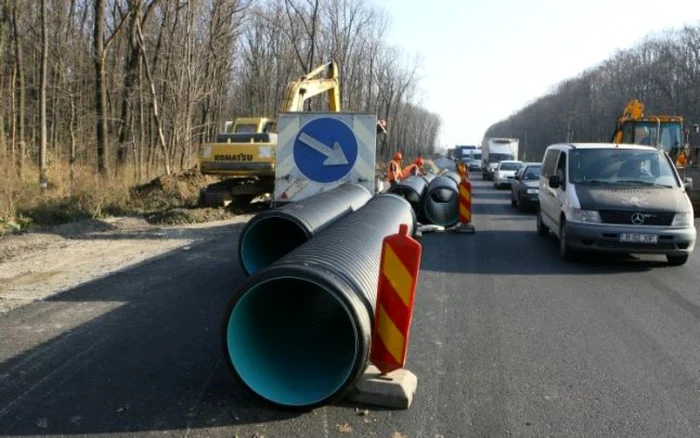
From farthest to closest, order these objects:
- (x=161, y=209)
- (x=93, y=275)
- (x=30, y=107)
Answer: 1. (x=30, y=107)
2. (x=161, y=209)
3. (x=93, y=275)

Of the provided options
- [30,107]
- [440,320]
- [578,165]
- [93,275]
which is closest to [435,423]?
[440,320]

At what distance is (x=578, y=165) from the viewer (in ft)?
34.8

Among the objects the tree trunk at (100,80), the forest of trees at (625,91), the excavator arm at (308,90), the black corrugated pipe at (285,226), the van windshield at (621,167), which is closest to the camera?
the black corrugated pipe at (285,226)

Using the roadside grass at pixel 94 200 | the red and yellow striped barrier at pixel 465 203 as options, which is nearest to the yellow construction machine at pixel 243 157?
the roadside grass at pixel 94 200

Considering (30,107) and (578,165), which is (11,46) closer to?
(30,107)

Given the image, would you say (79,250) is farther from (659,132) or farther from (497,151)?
(497,151)

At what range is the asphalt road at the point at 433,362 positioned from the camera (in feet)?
13.1

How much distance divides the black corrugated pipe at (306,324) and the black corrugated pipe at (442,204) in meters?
8.95

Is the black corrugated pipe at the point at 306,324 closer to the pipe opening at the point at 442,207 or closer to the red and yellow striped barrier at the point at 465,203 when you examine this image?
the red and yellow striped barrier at the point at 465,203

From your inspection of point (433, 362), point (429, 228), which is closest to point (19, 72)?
point (429, 228)

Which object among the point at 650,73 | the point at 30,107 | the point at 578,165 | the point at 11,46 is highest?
the point at 650,73

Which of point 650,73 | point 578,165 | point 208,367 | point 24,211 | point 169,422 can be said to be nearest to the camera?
point 169,422

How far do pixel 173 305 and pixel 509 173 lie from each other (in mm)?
27409

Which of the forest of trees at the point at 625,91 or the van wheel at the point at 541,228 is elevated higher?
the forest of trees at the point at 625,91
